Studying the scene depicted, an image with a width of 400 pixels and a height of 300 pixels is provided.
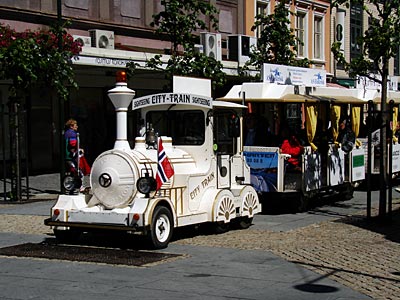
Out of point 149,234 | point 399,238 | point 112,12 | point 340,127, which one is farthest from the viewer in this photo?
point 112,12

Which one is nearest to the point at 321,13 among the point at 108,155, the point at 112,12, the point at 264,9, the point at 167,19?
the point at 264,9

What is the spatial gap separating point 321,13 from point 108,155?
1079 inches

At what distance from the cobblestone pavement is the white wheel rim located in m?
0.63

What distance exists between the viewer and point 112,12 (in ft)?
79.9

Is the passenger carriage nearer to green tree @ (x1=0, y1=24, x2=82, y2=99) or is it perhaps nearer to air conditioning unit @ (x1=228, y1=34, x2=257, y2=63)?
green tree @ (x1=0, y1=24, x2=82, y2=99)

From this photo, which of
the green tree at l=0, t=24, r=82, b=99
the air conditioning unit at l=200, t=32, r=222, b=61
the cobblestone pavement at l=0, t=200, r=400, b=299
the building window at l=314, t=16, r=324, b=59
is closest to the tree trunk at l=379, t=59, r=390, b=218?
the cobblestone pavement at l=0, t=200, r=400, b=299

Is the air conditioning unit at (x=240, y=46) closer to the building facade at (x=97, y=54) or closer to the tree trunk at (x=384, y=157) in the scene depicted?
the building facade at (x=97, y=54)

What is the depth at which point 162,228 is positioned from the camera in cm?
1095

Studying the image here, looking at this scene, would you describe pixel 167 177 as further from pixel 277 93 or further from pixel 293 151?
pixel 277 93

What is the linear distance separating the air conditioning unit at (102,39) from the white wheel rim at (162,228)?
12526 millimetres

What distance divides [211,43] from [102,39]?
475 cm

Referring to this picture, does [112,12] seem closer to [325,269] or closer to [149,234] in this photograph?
[149,234]

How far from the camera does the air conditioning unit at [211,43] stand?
2595cm

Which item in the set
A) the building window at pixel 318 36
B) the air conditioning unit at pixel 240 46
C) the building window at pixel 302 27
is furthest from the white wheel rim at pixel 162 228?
the building window at pixel 318 36
